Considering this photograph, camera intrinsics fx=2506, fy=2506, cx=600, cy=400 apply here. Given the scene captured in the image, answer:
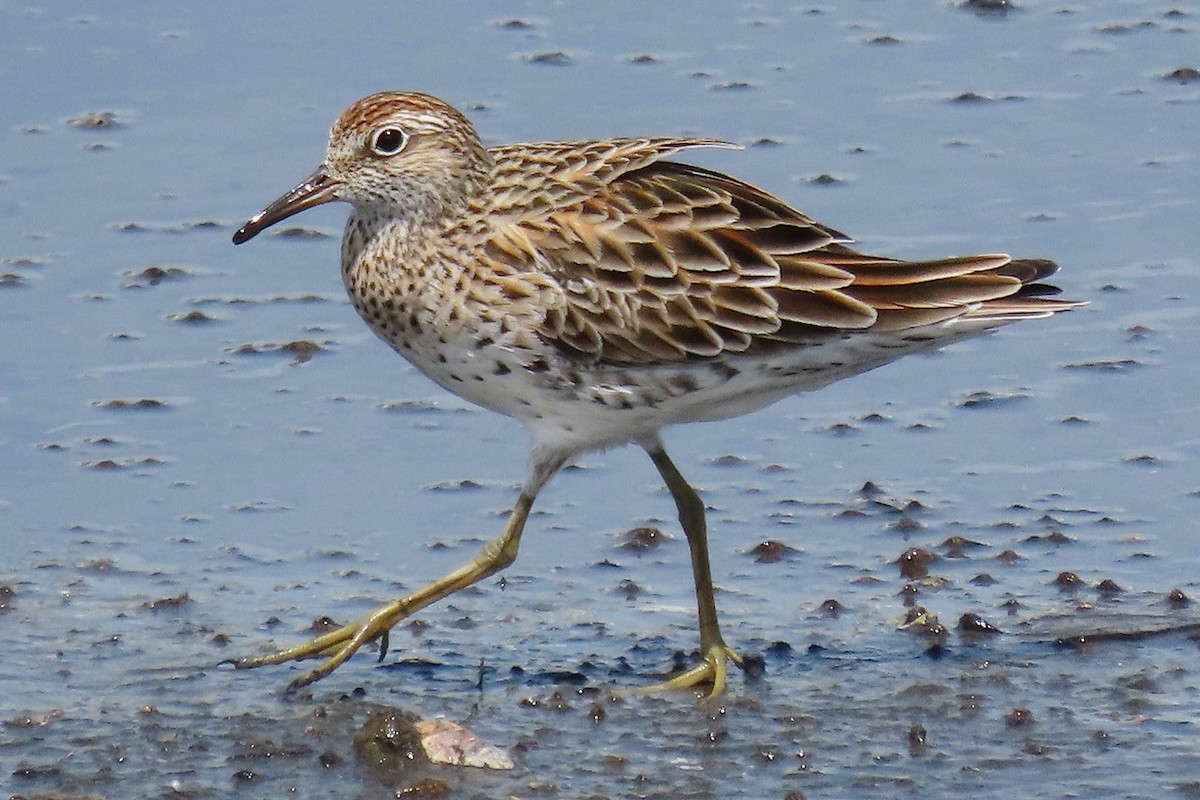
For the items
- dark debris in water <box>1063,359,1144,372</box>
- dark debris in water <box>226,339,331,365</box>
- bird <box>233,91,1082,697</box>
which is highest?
bird <box>233,91,1082,697</box>

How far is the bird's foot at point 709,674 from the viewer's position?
8.61 m

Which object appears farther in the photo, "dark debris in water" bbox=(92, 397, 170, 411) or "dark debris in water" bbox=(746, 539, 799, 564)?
"dark debris in water" bbox=(92, 397, 170, 411)

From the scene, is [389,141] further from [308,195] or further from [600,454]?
[600,454]

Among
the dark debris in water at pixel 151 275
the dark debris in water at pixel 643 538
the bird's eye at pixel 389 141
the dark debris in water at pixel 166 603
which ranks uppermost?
the bird's eye at pixel 389 141

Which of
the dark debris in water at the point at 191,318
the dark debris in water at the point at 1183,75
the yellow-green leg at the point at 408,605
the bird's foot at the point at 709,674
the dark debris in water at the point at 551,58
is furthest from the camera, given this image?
the dark debris in water at the point at 551,58

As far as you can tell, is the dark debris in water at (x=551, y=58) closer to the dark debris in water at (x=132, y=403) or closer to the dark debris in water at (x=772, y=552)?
the dark debris in water at (x=132, y=403)

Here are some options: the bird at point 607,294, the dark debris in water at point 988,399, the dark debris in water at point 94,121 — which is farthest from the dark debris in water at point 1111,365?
the dark debris in water at point 94,121

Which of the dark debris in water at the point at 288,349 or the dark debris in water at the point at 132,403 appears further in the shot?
the dark debris in water at the point at 288,349

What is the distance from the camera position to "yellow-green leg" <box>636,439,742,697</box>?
28.4ft

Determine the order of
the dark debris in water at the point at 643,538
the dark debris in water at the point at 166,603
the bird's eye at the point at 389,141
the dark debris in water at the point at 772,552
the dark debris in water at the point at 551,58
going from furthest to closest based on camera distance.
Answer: the dark debris in water at the point at 551,58
the dark debris in water at the point at 643,538
the dark debris in water at the point at 772,552
the dark debris in water at the point at 166,603
the bird's eye at the point at 389,141

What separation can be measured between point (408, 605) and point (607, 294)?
132cm

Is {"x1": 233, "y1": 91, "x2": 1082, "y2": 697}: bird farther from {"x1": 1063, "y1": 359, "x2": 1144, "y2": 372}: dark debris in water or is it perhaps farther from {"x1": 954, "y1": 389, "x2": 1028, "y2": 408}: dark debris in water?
{"x1": 1063, "y1": 359, "x2": 1144, "y2": 372}: dark debris in water

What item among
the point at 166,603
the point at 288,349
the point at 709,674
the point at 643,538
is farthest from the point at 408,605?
the point at 288,349

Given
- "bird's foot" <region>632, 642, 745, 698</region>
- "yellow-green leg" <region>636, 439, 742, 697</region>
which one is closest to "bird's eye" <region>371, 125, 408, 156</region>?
"yellow-green leg" <region>636, 439, 742, 697</region>
